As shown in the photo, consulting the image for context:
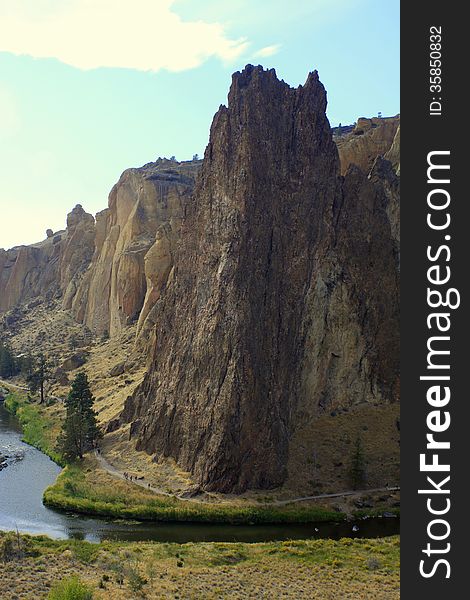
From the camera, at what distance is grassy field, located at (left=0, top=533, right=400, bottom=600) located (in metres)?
32.5

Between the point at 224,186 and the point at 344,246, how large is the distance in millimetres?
14330

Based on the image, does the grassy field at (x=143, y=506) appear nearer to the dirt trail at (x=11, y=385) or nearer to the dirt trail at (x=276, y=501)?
the dirt trail at (x=276, y=501)

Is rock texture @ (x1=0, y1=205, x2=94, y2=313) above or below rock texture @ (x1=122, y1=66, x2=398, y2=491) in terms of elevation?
above

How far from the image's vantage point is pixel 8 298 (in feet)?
563

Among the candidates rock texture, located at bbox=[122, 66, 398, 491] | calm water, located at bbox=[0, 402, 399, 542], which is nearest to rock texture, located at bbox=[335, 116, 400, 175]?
rock texture, located at bbox=[122, 66, 398, 491]

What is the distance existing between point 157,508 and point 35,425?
113 feet

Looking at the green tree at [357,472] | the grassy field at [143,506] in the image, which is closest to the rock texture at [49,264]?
the grassy field at [143,506]

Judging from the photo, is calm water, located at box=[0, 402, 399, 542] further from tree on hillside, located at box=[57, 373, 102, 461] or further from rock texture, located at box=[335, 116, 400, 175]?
rock texture, located at box=[335, 116, 400, 175]

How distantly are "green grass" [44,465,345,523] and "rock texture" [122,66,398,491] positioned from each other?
3427 millimetres

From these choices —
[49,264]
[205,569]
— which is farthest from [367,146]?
[49,264]

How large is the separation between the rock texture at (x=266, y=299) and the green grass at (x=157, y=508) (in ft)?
11.2

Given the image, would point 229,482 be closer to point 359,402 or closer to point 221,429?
point 221,429

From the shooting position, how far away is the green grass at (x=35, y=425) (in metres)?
68.2

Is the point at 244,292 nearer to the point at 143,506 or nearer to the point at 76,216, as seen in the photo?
the point at 143,506
